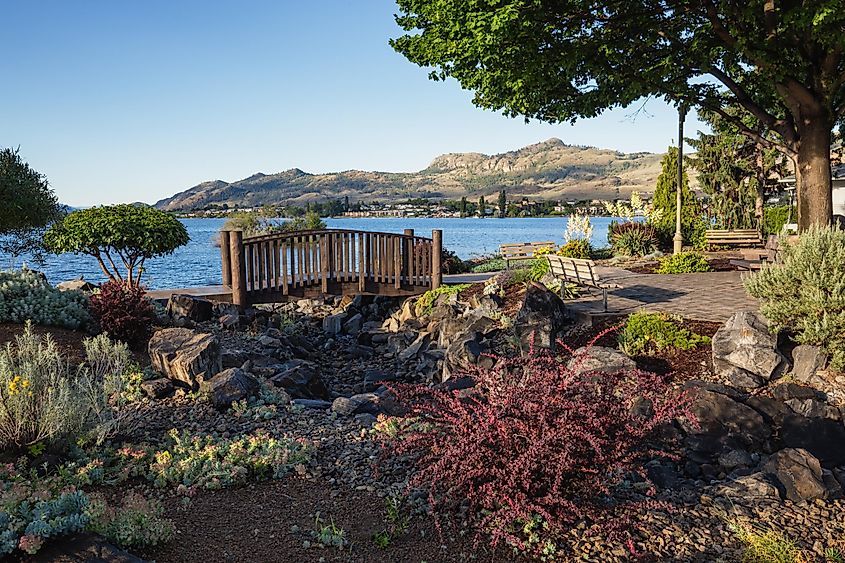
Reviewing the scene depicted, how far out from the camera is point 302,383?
8.36 m

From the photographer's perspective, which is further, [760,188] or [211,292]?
[760,188]

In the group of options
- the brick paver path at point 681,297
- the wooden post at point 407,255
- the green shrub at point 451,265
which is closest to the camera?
the brick paver path at point 681,297

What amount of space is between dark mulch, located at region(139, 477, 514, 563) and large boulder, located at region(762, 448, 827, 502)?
8.88 feet

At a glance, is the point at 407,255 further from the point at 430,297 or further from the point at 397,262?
the point at 430,297

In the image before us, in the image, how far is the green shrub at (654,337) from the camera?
28.7 ft

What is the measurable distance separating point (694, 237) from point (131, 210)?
61.0 feet

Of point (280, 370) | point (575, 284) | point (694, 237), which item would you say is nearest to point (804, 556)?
point (280, 370)

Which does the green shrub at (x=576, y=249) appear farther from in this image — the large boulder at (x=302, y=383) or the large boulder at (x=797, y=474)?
the large boulder at (x=797, y=474)

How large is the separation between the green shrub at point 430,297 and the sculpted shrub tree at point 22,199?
294 inches

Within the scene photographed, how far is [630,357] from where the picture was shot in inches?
335

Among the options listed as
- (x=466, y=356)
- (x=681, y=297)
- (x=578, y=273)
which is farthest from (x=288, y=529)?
(x=681, y=297)

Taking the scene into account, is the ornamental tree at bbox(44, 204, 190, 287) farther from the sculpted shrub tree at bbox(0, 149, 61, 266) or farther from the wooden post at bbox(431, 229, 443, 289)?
the wooden post at bbox(431, 229, 443, 289)

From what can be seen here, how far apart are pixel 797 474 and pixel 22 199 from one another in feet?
41.3

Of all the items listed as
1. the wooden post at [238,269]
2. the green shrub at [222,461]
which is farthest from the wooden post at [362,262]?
the green shrub at [222,461]
